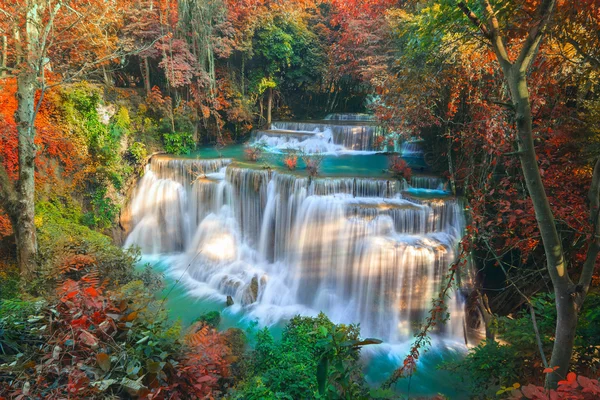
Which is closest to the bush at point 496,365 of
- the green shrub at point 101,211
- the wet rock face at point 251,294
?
the wet rock face at point 251,294

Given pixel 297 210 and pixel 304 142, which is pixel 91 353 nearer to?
pixel 297 210

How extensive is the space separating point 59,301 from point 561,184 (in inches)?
301

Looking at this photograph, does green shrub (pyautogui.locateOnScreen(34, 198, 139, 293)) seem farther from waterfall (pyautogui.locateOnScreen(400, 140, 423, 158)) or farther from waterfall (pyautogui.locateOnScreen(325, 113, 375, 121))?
waterfall (pyautogui.locateOnScreen(325, 113, 375, 121))

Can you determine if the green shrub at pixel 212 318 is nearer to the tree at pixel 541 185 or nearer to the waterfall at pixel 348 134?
the tree at pixel 541 185

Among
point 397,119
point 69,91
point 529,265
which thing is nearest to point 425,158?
point 397,119

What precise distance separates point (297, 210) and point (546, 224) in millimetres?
7846

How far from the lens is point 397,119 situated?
9312 millimetres

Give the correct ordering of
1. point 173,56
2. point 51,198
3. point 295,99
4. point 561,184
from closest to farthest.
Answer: point 561,184, point 51,198, point 173,56, point 295,99

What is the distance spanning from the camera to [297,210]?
397 inches

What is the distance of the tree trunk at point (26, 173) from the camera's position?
5883mm

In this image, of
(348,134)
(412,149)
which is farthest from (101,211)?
(412,149)

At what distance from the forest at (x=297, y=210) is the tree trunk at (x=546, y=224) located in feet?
0.05

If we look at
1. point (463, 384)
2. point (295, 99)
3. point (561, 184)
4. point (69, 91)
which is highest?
point (295, 99)

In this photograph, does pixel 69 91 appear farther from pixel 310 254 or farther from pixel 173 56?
pixel 310 254
